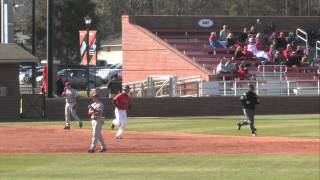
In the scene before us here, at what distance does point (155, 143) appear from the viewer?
75.7ft

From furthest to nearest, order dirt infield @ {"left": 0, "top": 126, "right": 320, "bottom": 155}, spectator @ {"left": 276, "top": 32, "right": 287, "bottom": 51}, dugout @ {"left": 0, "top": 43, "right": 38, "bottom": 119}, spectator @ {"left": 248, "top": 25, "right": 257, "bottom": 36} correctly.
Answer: spectator @ {"left": 248, "top": 25, "right": 257, "bottom": 36} < spectator @ {"left": 276, "top": 32, "right": 287, "bottom": 51} < dugout @ {"left": 0, "top": 43, "right": 38, "bottom": 119} < dirt infield @ {"left": 0, "top": 126, "right": 320, "bottom": 155}

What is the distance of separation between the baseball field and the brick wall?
35.8 ft

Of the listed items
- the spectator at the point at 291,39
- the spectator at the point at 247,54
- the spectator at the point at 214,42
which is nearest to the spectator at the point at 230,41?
the spectator at the point at 214,42

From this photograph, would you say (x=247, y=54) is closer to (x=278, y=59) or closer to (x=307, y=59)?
(x=278, y=59)

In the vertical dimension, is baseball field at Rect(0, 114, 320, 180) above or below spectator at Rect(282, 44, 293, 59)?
below

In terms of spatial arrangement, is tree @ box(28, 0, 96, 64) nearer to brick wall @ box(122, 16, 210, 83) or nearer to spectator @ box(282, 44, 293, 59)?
brick wall @ box(122, 16, 210, 83)

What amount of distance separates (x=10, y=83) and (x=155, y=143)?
14.4 m

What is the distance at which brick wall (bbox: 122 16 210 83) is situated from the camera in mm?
42625

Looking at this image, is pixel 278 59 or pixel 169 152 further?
pixel 278 59

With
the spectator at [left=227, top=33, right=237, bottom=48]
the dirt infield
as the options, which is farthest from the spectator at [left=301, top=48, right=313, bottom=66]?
the dirt infield

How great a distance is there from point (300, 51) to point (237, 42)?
416 cm

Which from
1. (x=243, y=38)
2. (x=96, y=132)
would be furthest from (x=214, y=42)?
(x=96, y=132)

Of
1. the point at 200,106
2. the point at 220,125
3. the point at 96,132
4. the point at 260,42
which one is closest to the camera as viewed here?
the point at 96,132

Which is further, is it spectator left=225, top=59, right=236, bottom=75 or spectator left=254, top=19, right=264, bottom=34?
spectator left=254, top=19, right=264, bottom=34
